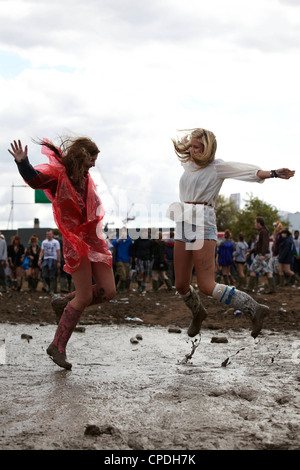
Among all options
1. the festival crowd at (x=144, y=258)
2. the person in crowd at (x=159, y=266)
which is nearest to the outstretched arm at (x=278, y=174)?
the festival crowd at (x=144, y=258)

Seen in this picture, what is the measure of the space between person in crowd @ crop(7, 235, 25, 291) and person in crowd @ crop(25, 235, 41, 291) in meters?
0.67

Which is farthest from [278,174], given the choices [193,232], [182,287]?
[182,287]

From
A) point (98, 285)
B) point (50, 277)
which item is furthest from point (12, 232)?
point (98, 285)

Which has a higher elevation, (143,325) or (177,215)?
A: (177,215)

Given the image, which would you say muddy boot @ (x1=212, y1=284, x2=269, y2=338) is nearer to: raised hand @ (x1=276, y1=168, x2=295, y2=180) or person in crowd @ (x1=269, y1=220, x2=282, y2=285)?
raised hand @ (x1=276, y1=168, x2=295, y2=180)

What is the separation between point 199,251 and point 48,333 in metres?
3.70

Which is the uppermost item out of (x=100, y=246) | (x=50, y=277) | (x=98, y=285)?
(x=100, y=246)

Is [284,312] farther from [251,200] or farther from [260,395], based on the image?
[251,200]

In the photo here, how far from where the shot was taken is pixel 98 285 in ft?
Answer: 17.6

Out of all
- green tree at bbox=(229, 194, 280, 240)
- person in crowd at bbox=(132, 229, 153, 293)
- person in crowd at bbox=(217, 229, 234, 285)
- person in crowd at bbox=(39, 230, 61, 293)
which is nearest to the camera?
person in crowd at bbox=(39, 230, 61, 293)

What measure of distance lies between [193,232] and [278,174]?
0.87 metres

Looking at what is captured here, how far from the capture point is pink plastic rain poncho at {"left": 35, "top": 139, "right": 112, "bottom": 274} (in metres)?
5.11

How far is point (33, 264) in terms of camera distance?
20.1m

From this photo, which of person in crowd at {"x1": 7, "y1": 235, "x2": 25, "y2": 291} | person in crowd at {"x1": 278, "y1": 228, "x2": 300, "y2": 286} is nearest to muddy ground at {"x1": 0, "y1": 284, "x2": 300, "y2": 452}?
person in crowd at {"x1": 278, "y1": 228, "x2": 300, "y2": 286}
